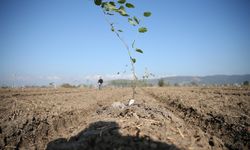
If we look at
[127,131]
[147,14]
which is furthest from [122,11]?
[127,131]

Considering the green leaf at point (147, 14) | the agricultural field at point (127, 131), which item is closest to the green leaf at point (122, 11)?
the green leaf at point (147, 14)

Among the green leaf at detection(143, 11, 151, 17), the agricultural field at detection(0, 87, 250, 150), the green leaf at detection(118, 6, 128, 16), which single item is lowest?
the agricultural field at detection(0, 87, 250, 150)

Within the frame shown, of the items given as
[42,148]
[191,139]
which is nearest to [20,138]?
[42,148]

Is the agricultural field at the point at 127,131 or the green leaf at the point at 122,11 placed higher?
the green leaf at the point at 122,11

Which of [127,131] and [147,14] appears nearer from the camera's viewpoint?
[147,14]

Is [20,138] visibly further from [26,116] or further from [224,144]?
[224,144]

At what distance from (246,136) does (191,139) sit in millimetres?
1840

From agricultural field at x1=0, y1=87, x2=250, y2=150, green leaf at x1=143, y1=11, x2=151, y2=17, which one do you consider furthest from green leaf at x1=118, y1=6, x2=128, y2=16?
agricultural field at x1=0, y1=87, x2=250, y2=150

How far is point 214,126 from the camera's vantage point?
727 centimetres

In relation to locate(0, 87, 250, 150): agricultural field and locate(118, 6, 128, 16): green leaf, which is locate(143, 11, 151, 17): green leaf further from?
locate(0, 87, 250, 150): agricultural field

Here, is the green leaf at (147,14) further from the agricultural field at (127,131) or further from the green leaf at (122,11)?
the agricultural field at (127,131)

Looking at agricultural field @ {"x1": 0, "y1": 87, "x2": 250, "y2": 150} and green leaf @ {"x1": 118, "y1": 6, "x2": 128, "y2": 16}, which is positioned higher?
green leaf @ {"x1": 118, "y1": 6, "x2": 128, "y2": 16}

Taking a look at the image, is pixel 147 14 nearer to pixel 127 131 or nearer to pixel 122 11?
pixel 122 11

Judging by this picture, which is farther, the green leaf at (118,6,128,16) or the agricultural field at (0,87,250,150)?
the agricultural field at (0,87,250,150)
